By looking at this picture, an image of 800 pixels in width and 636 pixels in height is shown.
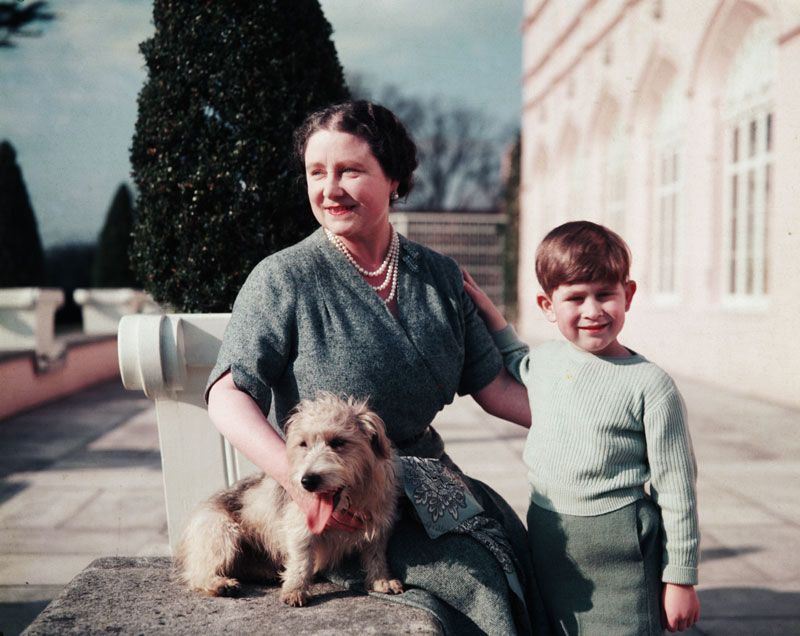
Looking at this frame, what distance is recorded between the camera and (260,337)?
2266 mm

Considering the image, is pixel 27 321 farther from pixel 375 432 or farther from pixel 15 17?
pixel 375 432

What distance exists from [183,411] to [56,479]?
427 centimetres

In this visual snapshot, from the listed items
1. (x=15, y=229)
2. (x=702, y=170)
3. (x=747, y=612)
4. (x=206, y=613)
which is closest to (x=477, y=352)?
(x=206, y=613)

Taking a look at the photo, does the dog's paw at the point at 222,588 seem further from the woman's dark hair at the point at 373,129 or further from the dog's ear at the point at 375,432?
the woman's dark hair at the point at 373,129

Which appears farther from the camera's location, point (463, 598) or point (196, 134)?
point (196, 134)

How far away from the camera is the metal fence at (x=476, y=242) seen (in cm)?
2509

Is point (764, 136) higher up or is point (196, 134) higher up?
point (764, 136)

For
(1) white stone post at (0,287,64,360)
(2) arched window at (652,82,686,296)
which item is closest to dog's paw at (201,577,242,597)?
(1) white stone post at (0,287,64,360)

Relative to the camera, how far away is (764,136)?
11078mm

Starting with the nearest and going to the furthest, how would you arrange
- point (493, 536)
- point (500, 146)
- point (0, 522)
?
point (493, 536) < point (0, 522) < point (500, 146)

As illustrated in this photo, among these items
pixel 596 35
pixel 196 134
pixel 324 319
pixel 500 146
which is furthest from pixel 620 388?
pixel 500 146

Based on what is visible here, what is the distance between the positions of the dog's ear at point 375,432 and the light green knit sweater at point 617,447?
0.52 m

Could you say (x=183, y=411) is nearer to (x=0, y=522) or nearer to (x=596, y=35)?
(x=0, y=522)

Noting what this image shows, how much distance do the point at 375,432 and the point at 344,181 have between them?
804 mm
